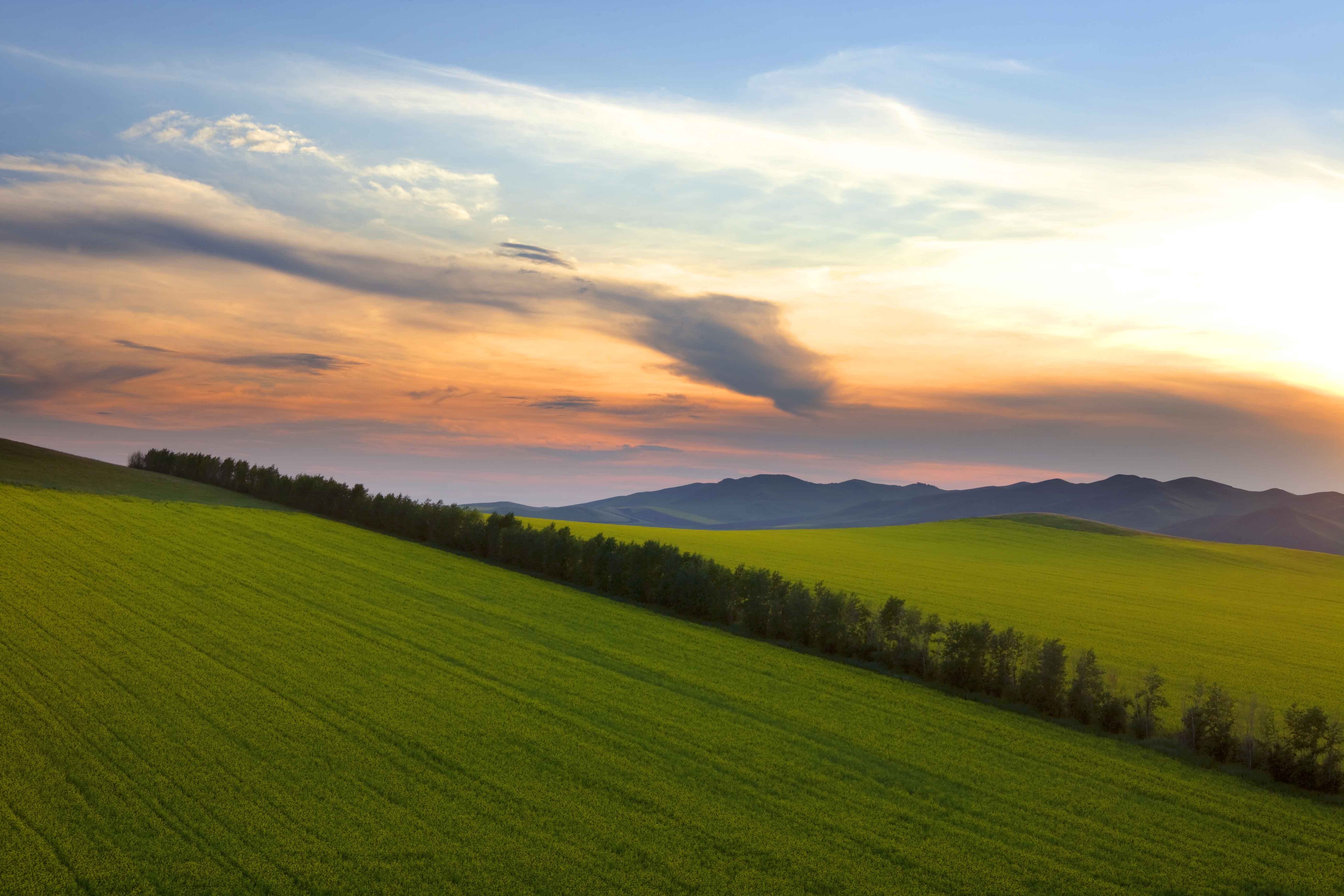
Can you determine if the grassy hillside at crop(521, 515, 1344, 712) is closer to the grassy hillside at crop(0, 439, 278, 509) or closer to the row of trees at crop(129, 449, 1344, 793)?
the row of trees at crop(129, 449, 1344, 793)

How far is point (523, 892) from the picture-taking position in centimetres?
1633

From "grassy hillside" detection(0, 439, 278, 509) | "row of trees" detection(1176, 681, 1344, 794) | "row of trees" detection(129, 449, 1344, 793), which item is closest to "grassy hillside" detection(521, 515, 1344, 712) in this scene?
"row of trees" detection(129, 449, 1344, 793)

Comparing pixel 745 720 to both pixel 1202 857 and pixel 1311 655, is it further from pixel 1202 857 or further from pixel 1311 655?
pixel 1311 655

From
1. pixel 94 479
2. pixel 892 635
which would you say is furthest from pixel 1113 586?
pixel 94 479

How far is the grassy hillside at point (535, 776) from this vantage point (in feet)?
57.6

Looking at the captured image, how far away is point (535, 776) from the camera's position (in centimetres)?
2205

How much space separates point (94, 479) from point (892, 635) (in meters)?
74.9

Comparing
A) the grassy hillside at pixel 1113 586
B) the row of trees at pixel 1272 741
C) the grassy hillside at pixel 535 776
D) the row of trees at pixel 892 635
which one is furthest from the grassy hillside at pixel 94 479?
the row of trees at pixel 1272 741

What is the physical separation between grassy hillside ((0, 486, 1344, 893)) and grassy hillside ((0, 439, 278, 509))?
117ft

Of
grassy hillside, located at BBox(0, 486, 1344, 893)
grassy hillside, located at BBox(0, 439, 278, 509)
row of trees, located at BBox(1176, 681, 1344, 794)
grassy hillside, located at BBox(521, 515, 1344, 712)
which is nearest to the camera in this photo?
grassy hillside, located at BBox(0, 486, 1344, 893)

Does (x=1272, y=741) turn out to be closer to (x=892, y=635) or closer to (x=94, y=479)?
(x=892, y=635)

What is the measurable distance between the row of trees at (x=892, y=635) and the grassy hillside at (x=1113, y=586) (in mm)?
5181

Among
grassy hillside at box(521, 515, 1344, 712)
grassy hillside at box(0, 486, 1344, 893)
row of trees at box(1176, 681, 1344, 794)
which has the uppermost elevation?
grassy hillside at box(521, 515, 1344, 712)

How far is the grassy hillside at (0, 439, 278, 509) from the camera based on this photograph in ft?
230
